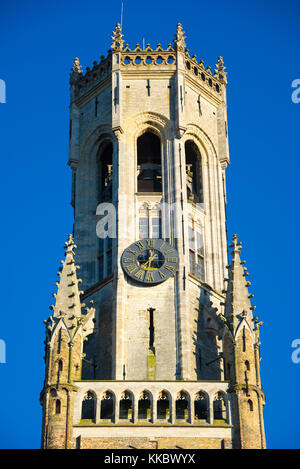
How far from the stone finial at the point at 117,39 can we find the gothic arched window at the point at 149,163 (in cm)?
356

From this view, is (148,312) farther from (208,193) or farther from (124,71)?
(124,71)

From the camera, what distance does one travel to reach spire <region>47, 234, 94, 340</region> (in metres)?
53.9

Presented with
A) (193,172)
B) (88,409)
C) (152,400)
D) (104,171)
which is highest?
(104,171)

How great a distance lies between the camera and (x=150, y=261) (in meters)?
56.7

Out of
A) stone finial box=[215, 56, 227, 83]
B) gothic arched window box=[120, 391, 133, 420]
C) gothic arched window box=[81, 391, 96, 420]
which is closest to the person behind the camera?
gothic arched window box=[120, 391, 133, 420]

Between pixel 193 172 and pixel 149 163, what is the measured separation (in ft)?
5.90

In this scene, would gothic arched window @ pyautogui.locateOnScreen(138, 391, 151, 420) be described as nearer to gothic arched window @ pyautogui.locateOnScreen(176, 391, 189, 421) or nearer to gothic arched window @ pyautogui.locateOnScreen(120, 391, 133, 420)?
gothic arched window @ pyautogui.locateOnScreen(120, 391, 133, 420)

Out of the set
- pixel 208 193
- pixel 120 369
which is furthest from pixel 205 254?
pixel 120 369

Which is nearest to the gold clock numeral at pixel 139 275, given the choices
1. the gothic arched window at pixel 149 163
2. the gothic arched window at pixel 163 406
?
the gothic arched window at pixel 149 163

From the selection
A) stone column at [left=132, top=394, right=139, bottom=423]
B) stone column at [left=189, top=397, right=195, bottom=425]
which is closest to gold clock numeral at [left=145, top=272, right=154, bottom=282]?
stone column at [left=132, top=394, right=139, bottom=423]

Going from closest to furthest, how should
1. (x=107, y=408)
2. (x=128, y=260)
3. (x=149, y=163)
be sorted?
(x=107, y=408), (x=128, y=260), (x=149, y=163)

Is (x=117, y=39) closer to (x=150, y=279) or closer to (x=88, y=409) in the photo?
(x=150, y=279)

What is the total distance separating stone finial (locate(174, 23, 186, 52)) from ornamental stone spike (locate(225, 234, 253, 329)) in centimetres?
949

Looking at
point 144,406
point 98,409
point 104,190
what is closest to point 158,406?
point 144,406
